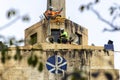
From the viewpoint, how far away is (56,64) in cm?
2533

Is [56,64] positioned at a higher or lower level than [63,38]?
lower

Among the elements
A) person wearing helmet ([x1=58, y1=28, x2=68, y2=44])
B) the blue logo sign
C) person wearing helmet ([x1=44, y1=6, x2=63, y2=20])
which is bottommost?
the blue logo sign

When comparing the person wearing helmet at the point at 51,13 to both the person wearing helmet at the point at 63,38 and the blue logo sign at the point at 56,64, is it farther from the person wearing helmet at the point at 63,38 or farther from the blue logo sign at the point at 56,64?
the blue logo sign at the point at 56,64

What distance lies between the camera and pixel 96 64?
26.1 m

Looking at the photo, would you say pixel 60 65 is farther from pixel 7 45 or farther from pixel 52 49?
pixel 7 45

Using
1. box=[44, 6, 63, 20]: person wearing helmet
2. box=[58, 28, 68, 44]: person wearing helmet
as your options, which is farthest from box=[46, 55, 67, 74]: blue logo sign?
box=[44, 6, 63, 20]: person wearing helmet

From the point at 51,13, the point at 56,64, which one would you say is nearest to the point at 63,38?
the point at 56,64

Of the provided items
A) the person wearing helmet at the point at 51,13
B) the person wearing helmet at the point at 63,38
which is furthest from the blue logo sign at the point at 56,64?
the person wearing helmet at the point at 51,13

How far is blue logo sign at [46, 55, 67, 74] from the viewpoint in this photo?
25.4 meters

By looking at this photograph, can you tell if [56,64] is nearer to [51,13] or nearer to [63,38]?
[63,38]

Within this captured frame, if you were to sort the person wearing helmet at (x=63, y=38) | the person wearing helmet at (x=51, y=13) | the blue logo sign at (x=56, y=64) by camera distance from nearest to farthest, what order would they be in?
1. the blue logo sign at (x=56, y=64)
2. the person wearing helmet at (x=63, y=38)
3. the person wearing helmet at (x=51, y=13)

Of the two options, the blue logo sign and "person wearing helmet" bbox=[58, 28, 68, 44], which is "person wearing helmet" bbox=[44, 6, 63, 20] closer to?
"person wearing helmet" bbox=[58, 28, 68, 44]

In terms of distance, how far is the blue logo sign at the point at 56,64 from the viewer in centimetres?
2536

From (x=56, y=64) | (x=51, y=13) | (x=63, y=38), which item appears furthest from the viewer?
(x=51, y=13)
